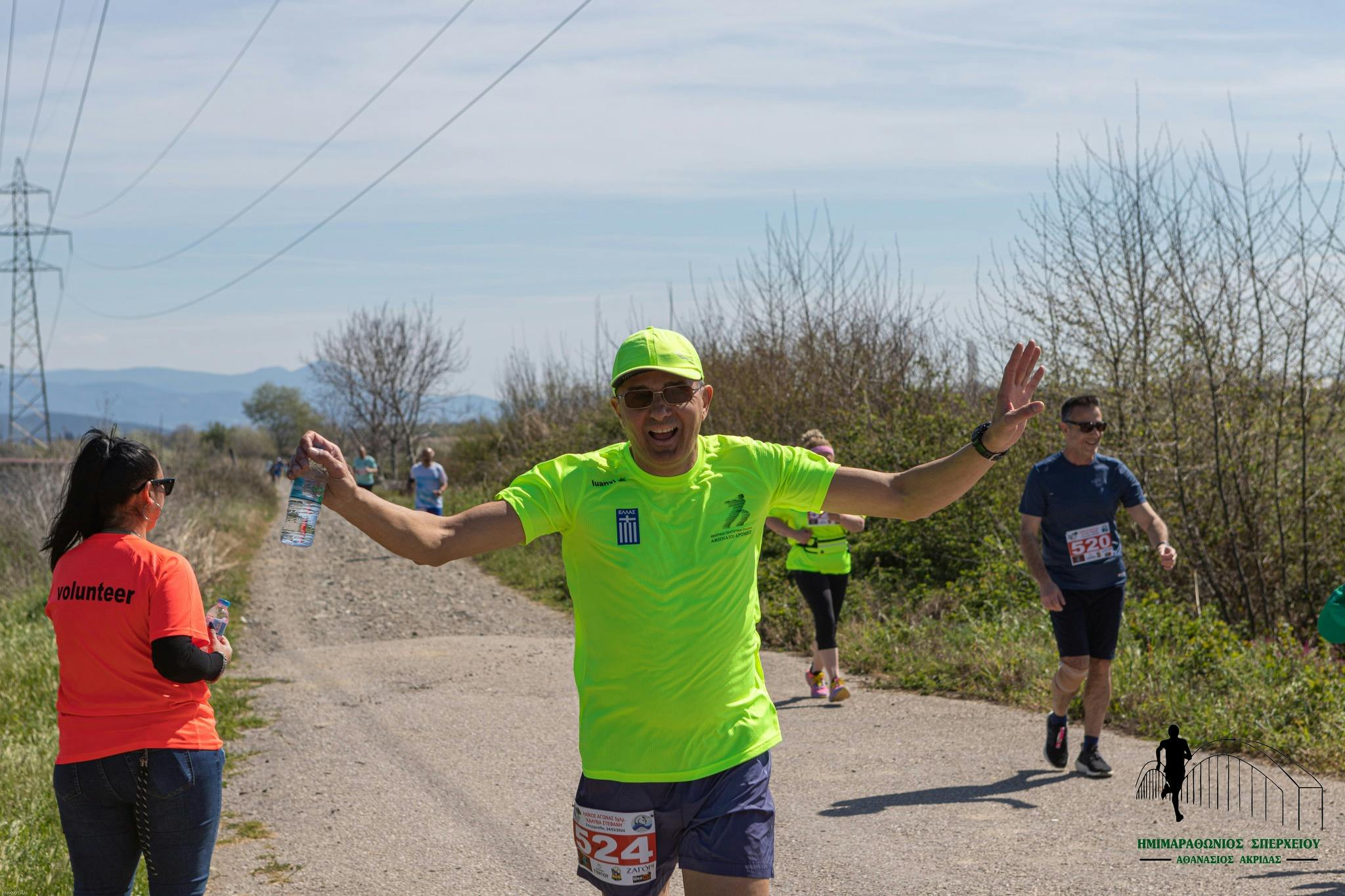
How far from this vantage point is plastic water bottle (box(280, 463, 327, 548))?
3166 mm

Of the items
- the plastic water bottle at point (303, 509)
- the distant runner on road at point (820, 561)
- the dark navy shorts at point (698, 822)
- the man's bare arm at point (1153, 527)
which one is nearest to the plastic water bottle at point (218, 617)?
the plastic water bottle at point (303, 509)

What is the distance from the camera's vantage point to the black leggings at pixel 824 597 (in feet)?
31.0

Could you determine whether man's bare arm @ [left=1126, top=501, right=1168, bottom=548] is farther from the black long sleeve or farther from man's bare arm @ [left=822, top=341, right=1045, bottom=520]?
the black long sleeve

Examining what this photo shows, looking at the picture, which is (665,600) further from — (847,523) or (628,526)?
(847,523)

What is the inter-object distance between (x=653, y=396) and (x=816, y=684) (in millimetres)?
6981

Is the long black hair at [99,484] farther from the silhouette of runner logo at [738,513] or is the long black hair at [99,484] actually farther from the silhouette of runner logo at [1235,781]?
the silhouette of runner logo at [1235,781]

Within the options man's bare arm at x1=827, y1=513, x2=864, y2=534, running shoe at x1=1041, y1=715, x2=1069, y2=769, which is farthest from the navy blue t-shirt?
man's bare arm at x1=827, y1=513, x2=864, y2=534

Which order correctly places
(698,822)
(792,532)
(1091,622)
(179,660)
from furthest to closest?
(792,532) < (1091,622) < (179,660) < (698,822)

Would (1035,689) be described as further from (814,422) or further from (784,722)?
(814,422)

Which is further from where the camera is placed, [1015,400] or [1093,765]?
[1093,765]

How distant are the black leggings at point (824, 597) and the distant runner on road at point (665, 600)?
585cm

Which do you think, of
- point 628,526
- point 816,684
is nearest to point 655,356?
point 628,526

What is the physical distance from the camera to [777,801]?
7141 millimetres

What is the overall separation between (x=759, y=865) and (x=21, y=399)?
49.2m
